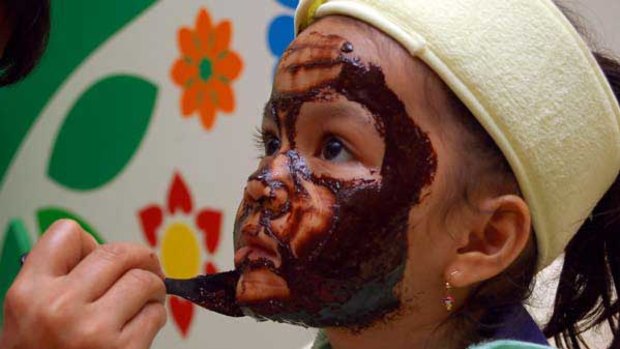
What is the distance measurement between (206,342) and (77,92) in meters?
0.51

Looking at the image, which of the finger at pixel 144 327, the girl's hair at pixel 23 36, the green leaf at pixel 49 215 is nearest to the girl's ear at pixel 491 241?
the finger at pixel 144 327

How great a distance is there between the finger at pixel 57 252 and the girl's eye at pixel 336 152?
22cm

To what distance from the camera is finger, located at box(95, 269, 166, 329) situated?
2.04 feet

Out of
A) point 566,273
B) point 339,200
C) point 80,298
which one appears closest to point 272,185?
point 339,200

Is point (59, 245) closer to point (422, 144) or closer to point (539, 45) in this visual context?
point (422, 144)

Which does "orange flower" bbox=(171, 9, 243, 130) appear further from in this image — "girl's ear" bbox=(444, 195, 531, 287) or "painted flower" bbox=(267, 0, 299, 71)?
"girl's ear" bbox=(444, 195, 531, 287)

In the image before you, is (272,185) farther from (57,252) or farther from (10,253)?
(10,253)

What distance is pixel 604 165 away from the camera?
2.44 feet

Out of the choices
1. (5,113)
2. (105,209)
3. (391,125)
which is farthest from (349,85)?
(5,113)

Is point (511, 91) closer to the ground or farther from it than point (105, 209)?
farther from it

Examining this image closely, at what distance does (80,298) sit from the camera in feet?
2.01

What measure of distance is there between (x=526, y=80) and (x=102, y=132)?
94 centimetres

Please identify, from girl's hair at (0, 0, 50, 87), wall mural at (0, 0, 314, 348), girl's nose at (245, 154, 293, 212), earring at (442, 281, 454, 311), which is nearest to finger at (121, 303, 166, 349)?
girl's nose at (245, 154, 293, 212)

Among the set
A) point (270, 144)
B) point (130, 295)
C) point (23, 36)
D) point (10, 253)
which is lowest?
point (10, 253)
